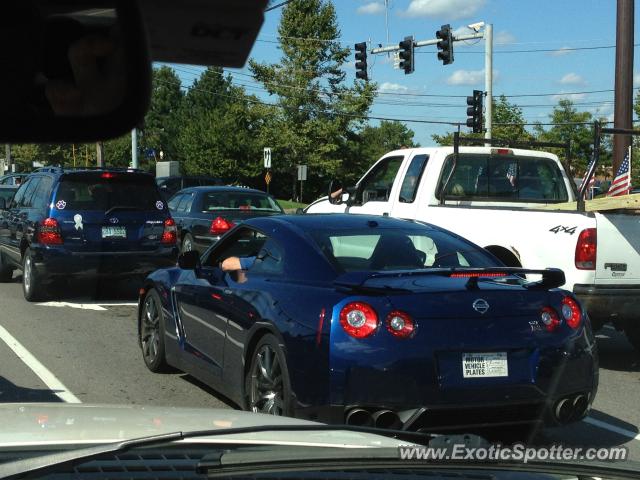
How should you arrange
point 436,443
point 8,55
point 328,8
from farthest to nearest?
point 328,8 → point 436,443 → point 8,55

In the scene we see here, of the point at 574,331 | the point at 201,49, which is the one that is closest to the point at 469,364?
the point at 574,331

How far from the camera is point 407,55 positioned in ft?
95.1

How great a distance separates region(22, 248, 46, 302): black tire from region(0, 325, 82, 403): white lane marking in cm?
246

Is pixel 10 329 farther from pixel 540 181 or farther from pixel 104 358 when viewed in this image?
pixel 540 181

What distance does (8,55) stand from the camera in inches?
91.0

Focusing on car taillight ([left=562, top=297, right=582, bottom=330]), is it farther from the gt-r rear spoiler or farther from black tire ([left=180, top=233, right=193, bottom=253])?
black tire ([left=180, top=233, right=193, bottom=253])

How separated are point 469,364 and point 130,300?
9.01 metres

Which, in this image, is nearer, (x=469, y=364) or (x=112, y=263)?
(x=469, y=364)

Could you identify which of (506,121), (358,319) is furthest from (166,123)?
(358,319)

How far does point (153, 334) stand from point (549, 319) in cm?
396

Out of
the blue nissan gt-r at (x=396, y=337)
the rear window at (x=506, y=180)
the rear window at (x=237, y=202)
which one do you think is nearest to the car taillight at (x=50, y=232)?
the rear window at (x=506, y=180)

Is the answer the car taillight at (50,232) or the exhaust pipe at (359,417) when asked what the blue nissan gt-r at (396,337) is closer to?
the exhaust pipe at (359,417)

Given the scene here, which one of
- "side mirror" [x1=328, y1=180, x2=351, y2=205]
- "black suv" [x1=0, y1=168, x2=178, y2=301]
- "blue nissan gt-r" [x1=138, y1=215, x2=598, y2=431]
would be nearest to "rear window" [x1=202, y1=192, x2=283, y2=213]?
"black suv" [x1=0, y1=168, x2=178, y2=301]

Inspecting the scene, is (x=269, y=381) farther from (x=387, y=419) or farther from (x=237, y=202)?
(x=237, y=202)
